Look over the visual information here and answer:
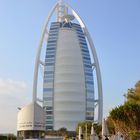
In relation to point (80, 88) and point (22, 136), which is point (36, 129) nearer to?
point (22, 136)

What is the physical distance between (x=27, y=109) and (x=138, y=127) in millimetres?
26676

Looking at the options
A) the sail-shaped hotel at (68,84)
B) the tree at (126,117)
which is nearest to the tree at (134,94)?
the tree at (126,117)

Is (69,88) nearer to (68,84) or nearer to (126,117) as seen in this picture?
(68,84)

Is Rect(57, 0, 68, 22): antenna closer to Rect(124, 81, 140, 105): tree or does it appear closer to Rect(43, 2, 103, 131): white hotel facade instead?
Rect(43, 2, 103, 131): white hotel facade

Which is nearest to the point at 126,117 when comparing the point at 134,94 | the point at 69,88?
the point at 134,94

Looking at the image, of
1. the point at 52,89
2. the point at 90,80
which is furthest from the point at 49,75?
the point at 90,80

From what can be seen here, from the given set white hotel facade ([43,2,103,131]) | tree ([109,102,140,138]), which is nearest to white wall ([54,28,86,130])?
white hotel facade ([43,2,103,131])

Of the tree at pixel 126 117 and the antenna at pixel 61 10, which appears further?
the antenna at pixel 61 10

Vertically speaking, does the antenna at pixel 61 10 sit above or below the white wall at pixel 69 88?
above

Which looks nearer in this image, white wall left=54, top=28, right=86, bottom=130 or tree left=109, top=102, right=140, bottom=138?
tree left=109, top=102, right=140, bottom=138

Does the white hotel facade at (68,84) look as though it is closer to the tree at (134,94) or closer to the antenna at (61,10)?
the antenna at (61,10)

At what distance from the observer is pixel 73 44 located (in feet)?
532

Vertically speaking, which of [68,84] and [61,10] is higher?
[61,10]

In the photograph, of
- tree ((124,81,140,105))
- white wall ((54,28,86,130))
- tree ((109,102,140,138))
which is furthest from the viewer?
white wall ((54,28,86,130))
